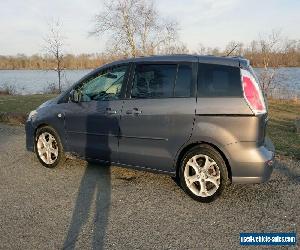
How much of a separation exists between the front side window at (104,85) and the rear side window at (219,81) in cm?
125

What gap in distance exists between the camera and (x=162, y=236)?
358 cm

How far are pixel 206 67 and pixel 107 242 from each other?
2.49 meters

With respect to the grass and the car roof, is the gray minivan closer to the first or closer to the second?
the car roof

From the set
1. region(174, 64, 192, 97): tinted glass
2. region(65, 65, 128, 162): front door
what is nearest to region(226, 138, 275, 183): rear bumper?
region(174, 64, 192, 97): tinted glass

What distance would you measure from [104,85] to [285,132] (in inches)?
254

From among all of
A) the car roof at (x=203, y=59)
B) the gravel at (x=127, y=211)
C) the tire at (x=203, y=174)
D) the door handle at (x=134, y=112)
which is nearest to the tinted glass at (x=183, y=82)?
the car roof at (x=203, y=59)

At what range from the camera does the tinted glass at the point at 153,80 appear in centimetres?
470

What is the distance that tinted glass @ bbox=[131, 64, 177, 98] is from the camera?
4695 millimetres

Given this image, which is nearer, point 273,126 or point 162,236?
point 162,236

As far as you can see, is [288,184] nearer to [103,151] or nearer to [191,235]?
[191,235]

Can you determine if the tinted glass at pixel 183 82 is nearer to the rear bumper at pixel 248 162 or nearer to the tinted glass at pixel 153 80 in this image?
the tinted glass at pixel 153 80

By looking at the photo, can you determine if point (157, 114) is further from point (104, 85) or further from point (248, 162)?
point (248, 162)

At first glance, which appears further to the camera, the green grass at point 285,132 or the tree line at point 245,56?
the tree line at point 245,56

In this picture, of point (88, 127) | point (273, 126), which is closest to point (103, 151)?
point (88, 127)
